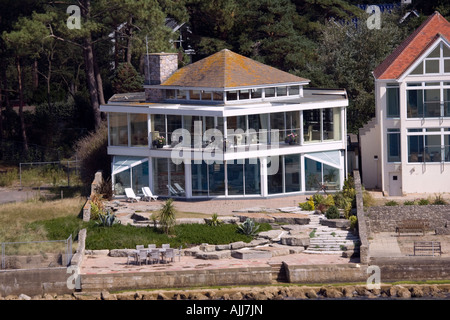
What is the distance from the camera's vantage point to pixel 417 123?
55.5 m

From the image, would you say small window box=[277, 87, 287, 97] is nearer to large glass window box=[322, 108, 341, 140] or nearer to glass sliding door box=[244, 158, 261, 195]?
large glass window box=[322, 108, 341, 140]

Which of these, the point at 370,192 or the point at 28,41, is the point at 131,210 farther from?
the point at 28,41

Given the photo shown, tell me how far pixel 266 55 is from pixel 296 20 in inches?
200

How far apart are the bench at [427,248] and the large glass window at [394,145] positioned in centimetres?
832

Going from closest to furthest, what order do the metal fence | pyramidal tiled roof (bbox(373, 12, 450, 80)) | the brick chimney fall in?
the metal fence, pyramidal tiled roof (bbox(373, 12, 450, 80)), the brick chimney

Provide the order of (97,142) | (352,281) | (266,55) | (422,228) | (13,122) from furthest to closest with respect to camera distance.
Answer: (266,55) < (13,122) < (97,142) < (422,228) < (352,281)

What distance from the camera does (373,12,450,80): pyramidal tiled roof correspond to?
56.5 meters

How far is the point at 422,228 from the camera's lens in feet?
166

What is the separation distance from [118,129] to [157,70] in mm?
4194

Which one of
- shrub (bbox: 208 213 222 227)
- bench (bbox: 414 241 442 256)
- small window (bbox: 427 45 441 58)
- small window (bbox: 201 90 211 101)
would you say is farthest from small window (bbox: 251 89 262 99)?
bench (bbox: 414 241 442 256)

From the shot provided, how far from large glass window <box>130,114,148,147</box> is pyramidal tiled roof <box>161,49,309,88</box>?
116 inches

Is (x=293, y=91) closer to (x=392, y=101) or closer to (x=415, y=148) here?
(x=392, y=101)

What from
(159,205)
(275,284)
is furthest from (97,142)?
(275,284)

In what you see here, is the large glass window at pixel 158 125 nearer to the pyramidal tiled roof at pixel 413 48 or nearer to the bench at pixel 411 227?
the pyramidal tiled roof at pixel 413 48
